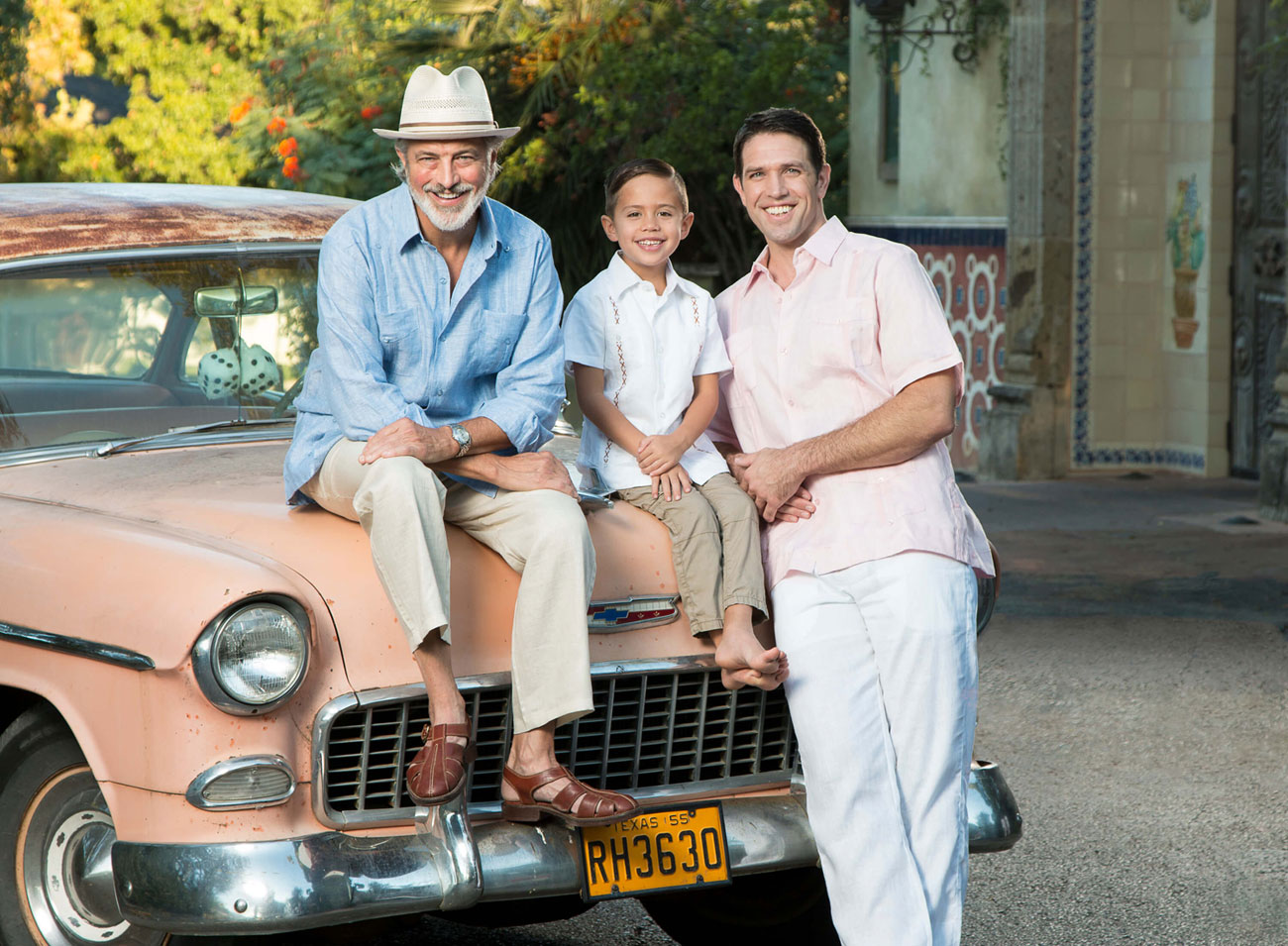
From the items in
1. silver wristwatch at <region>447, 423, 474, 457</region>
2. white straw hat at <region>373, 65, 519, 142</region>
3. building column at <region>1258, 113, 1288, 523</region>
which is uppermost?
white straw hat at <region>373, 65, 519, 142</region>

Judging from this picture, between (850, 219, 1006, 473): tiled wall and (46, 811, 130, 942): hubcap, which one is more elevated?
(850, 219, 1006, 473): tiled wall

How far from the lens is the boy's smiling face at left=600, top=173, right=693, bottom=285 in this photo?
4.07m

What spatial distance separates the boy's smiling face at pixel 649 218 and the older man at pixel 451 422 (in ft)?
0.69

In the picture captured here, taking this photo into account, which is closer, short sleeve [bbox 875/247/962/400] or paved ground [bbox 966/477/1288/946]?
short sleeve [bbox 875/247/962/400]

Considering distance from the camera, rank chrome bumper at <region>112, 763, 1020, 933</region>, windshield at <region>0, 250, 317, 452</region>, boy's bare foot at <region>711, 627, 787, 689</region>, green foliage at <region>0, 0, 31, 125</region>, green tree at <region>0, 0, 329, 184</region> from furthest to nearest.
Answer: green tree at <region>0, 0, 329, 184</region>
green foliage at <region>0, 0, 31, 125</region>
windshield at <region>0, 250, 317, 452</region>
boy's bare foot at <region>711, 627, 787, 689</region>
chrome bumper at <region>112, 763, 1020, 933</region>

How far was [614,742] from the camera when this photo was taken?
3.68 metres

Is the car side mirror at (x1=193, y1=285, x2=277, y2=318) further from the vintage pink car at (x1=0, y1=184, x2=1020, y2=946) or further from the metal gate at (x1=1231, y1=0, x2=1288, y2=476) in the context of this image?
the metal gate at (x1=1231, y1=0, x2=1288, y2=476)

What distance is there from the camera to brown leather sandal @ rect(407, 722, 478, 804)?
3.26 m

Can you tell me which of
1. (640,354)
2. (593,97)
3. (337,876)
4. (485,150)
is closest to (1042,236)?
(593,97)

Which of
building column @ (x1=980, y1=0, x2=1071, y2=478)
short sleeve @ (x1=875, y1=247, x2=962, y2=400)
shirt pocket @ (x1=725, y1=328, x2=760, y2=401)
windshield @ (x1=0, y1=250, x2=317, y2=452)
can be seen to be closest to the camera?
short sleeve @ (x1=875, y1=247, x2=962, y2=400)

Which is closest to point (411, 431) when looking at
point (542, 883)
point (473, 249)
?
point (473, 249)

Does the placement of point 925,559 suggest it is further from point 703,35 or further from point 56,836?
point 703,35

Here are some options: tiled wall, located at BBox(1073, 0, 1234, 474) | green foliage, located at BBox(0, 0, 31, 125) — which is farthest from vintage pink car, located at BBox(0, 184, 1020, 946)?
green foliage, located at BBox(0, 0, 31, 125)

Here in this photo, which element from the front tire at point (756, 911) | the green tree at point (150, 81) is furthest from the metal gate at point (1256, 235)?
the green tree at point (150, 81)
